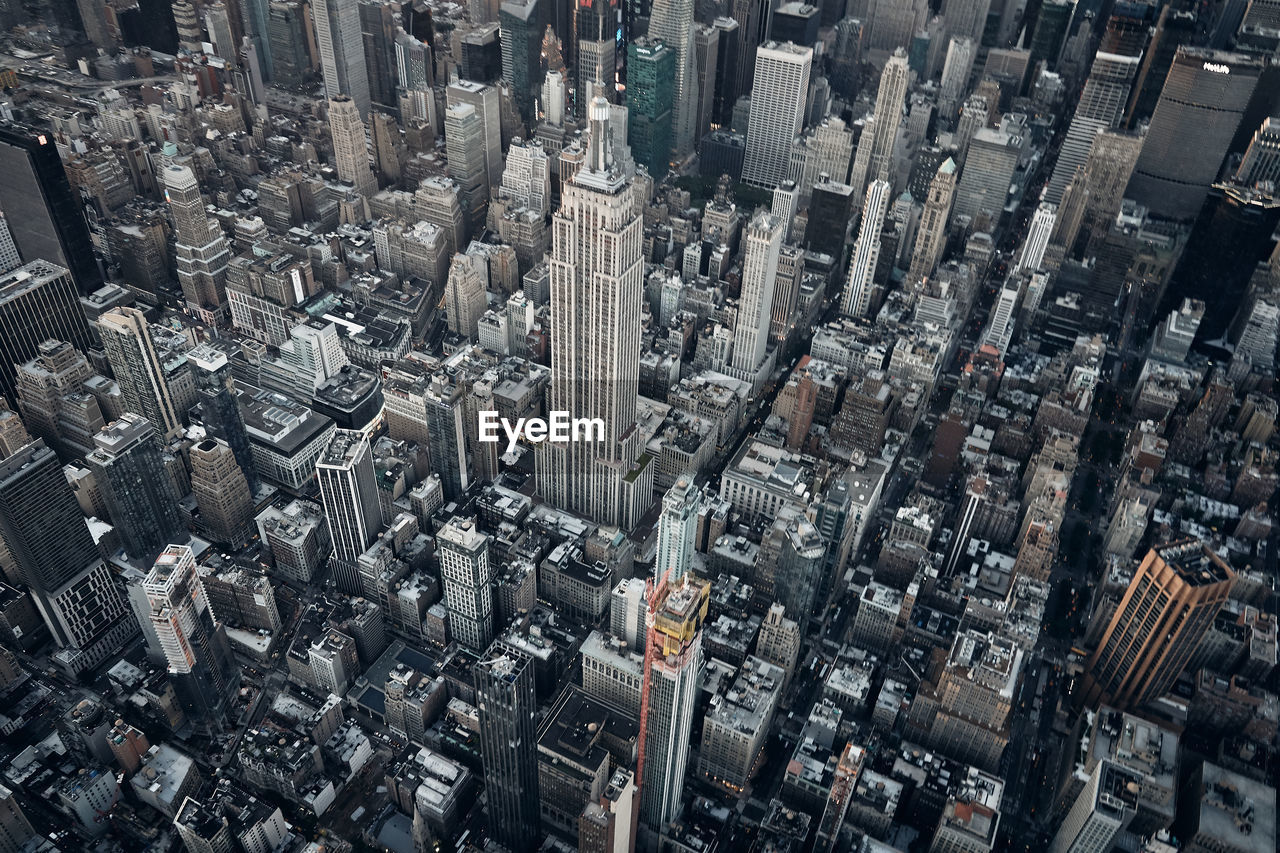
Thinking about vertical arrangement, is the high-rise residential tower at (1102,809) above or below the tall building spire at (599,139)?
below

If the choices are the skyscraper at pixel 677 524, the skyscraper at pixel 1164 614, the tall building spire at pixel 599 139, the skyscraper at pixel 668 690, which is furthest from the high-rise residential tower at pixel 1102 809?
the tall building spire at pixel 599 139

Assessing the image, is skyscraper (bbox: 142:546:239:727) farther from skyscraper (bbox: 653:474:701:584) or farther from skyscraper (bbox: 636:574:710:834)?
skyscraper (bbox: 636:574:710:834)

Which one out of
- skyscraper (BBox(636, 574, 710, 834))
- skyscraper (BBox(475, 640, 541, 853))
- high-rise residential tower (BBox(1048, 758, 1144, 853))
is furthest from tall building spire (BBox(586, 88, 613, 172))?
high-rise residential tower (BBox(1048, 758, 1144, 853))

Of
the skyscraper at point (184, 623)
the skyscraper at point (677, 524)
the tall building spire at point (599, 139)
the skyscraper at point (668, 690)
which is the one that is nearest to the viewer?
the skyscraper at point (668, 690)

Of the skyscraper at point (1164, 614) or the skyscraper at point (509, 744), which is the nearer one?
the skyscraper at point (509, 744)

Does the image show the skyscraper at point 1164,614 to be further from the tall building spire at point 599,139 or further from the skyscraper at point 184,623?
the skyscraper at point 184,623

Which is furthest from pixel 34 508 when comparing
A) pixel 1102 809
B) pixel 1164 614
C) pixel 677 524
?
pixel 1164 614
